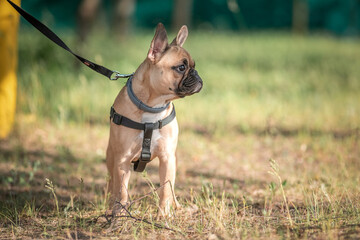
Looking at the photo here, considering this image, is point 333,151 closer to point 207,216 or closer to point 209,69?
point 207,216

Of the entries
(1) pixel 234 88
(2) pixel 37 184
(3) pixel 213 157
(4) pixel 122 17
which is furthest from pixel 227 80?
(4) pixel 122 17

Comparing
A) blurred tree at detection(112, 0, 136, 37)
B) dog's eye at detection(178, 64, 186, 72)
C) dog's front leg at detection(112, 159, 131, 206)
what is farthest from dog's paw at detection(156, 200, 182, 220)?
blurred tree at detection(112, 0, 136, 37)

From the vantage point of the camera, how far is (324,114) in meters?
6.62

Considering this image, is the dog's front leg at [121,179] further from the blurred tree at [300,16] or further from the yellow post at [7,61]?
the blurred tree at [300,16]

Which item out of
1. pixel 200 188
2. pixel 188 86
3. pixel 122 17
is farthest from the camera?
pixel 122 17

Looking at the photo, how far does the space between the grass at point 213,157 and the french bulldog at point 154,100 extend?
11.2 inches

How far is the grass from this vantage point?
3.04 m

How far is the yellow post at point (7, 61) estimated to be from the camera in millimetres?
5258

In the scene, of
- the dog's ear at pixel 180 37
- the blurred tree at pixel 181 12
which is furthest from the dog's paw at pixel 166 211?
the blurred tree at pixel 181 12

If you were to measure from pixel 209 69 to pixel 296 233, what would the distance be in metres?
7.38

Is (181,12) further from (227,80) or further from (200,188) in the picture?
(200,188)

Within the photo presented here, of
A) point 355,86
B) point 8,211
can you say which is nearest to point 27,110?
point 8,211

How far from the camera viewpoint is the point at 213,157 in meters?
5.27

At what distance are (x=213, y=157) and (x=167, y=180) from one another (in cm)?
204
